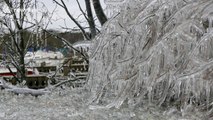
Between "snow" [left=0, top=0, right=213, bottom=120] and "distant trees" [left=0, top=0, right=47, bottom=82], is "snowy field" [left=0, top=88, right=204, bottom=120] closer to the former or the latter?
"snow" [left=0, top=0, right=213, bottom=120]

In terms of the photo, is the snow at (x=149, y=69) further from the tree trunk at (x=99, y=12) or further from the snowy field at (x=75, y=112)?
the tree trunk at (x=99, y=12)

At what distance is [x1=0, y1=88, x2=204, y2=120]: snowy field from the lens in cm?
389

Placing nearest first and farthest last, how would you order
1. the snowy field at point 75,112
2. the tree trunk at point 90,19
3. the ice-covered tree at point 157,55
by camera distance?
1. the ice-covered tree at point 157,55
2. the snowy field at point 75,112
3. the tree trunk at point 90,19

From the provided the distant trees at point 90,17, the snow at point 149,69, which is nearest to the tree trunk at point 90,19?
the distant trees at point 90,17

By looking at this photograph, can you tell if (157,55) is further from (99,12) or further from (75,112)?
(99,12)

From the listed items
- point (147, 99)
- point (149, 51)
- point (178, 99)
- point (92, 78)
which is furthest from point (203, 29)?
point (92, 78)

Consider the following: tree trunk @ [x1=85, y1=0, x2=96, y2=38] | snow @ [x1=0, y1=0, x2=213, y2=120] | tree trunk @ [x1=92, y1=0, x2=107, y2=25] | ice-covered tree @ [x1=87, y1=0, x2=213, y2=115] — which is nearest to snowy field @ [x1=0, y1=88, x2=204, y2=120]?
snow @ [x1=0, y1=0, x2=213, y2=120]

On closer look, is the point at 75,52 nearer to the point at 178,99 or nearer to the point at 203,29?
the point at 178,99

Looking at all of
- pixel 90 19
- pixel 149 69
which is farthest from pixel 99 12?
pixel 149 69

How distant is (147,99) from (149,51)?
0.94 metres

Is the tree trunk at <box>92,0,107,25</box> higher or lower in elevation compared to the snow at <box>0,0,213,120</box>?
higher

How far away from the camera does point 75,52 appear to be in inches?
335

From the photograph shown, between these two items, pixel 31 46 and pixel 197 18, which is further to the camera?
pixel 31 46

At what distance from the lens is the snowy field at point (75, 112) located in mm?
3893
